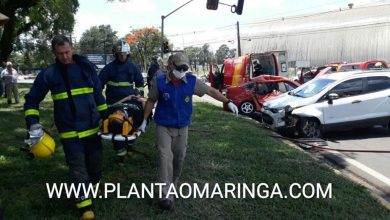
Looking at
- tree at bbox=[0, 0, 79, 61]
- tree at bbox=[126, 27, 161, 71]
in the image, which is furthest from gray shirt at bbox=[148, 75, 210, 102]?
tree at bbox=[126, 27, 161, 71]

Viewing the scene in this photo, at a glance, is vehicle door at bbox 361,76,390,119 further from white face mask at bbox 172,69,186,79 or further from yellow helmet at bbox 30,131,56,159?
yellow helmet at bbox 30,131,56,159

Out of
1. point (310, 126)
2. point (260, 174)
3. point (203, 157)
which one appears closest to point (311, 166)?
point (260, 174)

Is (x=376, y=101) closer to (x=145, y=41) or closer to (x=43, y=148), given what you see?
(x=43, y=148)

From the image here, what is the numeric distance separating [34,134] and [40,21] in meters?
27.4

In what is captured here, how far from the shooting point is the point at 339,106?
10.7 m

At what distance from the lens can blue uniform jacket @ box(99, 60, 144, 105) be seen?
6.77m

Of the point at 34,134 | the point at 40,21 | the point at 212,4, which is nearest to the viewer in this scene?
the point at 34,134

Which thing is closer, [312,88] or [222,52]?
[312,88]

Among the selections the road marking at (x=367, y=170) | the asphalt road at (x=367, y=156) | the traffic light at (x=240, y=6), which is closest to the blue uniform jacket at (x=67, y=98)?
the asphalt road at (x=367, y=156)

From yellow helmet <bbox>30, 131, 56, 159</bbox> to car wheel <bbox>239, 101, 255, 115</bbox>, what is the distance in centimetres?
1122

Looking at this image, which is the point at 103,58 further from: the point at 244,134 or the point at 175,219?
the point at 175,219

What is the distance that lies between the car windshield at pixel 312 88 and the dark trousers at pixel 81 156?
7559mm

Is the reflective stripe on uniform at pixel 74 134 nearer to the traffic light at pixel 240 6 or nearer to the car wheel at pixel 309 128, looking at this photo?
the car wheel at pixel 309 128

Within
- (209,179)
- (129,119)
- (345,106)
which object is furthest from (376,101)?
(129,119)
